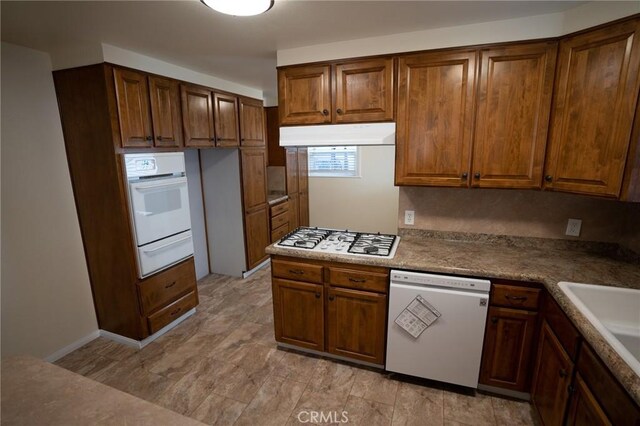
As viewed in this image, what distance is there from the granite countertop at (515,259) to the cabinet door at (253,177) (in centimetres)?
162

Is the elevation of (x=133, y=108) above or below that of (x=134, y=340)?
above

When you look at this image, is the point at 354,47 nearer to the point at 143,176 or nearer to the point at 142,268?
the point at 143,176

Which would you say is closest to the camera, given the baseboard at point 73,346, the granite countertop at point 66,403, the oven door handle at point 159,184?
the granite countertop at point 66,403

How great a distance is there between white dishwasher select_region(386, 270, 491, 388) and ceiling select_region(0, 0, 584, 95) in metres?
1.57

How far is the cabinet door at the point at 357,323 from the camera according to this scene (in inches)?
84.3

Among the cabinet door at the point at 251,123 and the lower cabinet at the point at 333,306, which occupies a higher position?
the cabinet door at the point at 251,123

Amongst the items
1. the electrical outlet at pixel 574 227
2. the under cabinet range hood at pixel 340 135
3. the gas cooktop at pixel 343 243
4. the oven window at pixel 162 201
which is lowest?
the gas cooktop at pixel 343 243

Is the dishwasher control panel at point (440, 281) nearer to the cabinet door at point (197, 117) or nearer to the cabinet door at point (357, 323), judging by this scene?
the cabinet door at point (357, 323)

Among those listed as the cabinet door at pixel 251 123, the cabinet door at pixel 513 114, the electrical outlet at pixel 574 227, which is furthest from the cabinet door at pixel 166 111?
the electrical outlet at pixel 574 227

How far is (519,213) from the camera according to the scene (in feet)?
7.56

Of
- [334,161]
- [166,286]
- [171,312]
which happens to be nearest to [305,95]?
[166,286]

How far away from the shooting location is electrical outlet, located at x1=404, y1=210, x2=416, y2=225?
2559 millimetres

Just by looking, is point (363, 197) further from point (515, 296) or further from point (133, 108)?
point (133, 108)

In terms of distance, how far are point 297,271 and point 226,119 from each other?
2.01 metres
